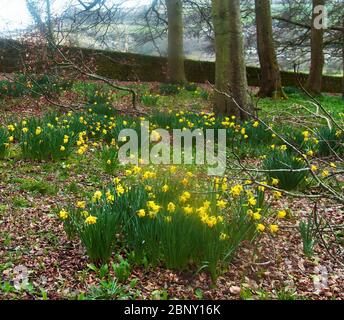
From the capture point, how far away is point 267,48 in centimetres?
1259

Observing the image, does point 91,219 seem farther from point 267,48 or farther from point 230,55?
point 267,48

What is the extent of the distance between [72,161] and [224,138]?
232 centimetres

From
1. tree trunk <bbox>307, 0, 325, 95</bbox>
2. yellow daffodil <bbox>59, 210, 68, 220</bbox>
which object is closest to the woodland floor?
yellow daffodil <bbox>59, 210, 68, 220</bbox>

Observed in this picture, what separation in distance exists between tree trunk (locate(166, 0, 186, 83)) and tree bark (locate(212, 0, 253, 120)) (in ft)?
21.4

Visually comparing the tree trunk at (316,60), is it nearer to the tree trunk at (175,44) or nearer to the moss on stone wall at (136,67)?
the moss on stone wall at (136,67)

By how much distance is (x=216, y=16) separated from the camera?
7.84 meters

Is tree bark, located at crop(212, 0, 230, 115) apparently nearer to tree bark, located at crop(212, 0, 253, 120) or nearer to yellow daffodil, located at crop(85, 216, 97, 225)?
tree bark, located at crop(212, 0, 253, 120)

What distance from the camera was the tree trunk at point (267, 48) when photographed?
12.5 metres

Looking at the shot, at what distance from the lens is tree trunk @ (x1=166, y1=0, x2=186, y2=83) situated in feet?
47.4

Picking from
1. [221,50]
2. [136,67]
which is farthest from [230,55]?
[136,67]

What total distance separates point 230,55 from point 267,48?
5.26m
